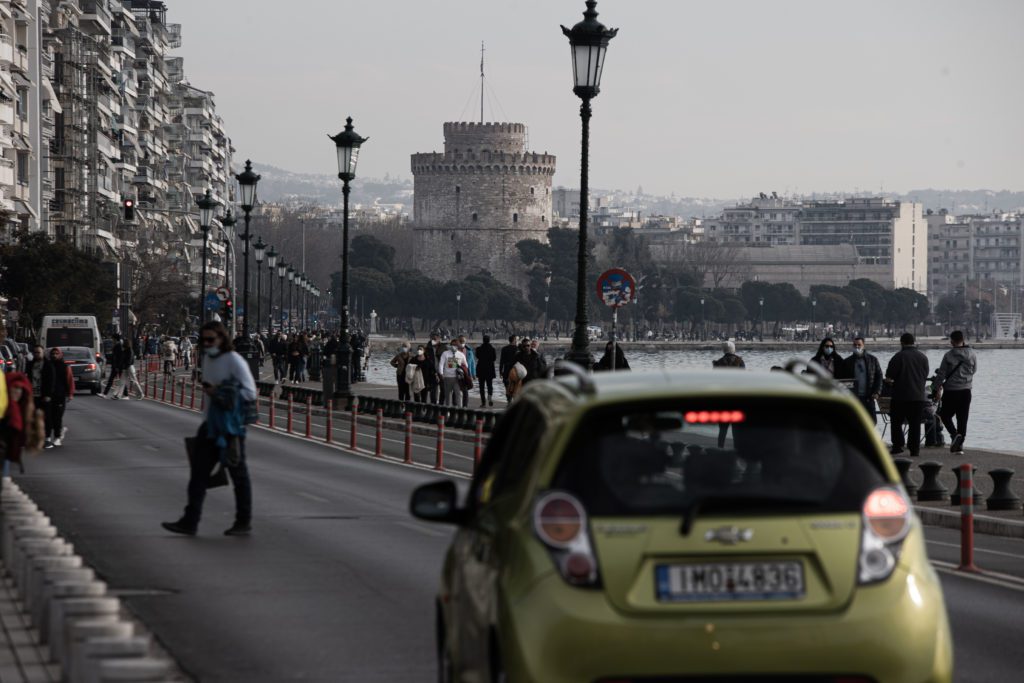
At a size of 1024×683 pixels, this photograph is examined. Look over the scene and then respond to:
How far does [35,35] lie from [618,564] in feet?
287

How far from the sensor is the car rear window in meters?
5.65

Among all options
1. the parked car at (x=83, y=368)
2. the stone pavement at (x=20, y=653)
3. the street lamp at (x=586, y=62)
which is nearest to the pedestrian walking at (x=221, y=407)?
the stone pavement at (x=20, y=653)

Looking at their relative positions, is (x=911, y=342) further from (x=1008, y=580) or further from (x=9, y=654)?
(x=9, y=654)

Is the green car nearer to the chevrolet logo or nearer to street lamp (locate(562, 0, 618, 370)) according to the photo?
the chevrolet logo

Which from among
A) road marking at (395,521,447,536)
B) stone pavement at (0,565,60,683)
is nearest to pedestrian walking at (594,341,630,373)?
road marking at (395,521,447,536)

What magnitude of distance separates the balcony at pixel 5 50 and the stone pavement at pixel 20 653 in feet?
230

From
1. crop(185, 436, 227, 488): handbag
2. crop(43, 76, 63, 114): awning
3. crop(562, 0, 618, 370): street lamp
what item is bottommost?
crop(185, 436, 227, 488): handbag

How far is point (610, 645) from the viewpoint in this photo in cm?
542

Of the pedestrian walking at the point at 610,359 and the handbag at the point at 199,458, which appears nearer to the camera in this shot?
the handbag at the point at 199,458

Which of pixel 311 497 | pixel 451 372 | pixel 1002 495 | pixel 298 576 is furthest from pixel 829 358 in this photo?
pixel 298 576

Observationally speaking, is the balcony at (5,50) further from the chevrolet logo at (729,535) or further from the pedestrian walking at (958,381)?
the chevrolet logo at (729,535)

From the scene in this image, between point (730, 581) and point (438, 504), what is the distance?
1.43m

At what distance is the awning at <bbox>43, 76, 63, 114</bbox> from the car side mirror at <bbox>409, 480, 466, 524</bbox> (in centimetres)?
8787

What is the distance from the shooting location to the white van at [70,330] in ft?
192
